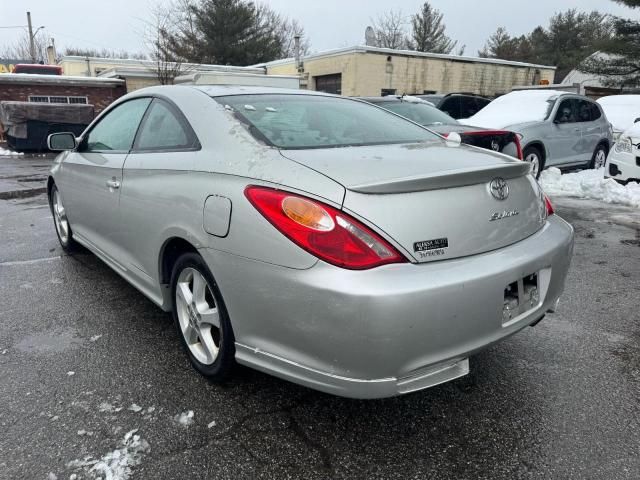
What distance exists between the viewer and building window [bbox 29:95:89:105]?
17906 mm

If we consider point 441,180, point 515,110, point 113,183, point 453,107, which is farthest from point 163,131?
point 453,107

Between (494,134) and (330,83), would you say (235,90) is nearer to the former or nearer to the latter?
(494,134)

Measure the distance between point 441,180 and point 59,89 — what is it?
20.0 metres

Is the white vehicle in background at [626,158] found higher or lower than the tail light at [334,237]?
lower

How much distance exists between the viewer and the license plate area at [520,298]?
210cm

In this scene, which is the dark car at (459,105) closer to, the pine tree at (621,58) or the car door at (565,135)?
the car door at (565,135)

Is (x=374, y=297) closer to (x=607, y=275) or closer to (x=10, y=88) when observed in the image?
(x=607, y=275)

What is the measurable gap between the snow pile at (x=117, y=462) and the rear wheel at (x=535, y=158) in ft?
25.4

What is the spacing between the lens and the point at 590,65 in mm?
24859

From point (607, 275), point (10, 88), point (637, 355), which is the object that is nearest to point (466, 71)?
point (10, 88)

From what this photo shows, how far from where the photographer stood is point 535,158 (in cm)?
846

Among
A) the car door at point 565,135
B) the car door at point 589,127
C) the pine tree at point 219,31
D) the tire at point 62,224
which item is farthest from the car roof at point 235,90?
the pine tree at point 219,31

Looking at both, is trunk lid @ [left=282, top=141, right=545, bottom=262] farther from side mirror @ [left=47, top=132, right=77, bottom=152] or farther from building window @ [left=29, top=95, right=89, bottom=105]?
building window @ [left=29, top=95, right=89, bottom=105]

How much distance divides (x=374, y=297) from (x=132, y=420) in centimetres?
130
